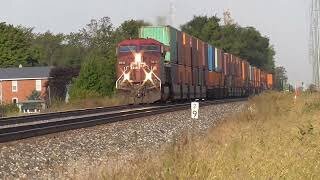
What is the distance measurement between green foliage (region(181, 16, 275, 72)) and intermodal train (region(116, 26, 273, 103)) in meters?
73.7

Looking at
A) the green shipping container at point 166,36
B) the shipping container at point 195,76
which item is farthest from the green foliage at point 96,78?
the green shipping container at point 166,36

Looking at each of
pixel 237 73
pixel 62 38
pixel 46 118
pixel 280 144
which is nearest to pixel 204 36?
pixel 62 38

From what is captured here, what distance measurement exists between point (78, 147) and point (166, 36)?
69.6 ft

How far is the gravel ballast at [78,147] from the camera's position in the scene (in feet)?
33.7

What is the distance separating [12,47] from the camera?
3743 inches

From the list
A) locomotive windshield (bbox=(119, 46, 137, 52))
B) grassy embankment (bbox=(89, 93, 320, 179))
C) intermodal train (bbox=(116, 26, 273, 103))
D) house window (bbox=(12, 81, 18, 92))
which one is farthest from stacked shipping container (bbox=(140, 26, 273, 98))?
house window (bbox=(12, 81, 18, 92))

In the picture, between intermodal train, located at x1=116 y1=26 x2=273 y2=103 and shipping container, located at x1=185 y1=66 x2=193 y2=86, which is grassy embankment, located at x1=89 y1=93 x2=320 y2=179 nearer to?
intermodal train, located at x1=116 y1=26 x2=273 y2=103

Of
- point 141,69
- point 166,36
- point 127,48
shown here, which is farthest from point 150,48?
point 166,36

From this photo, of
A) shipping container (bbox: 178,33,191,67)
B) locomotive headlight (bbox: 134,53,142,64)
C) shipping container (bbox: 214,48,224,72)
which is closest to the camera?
locomotive headlight (bbox: 134,53,142,64)

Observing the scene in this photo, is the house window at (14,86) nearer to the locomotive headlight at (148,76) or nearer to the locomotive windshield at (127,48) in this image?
the locomotive windshield at (127,48)

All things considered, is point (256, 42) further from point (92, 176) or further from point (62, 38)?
point (92, 176)

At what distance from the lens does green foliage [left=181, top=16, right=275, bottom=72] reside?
117938 millimetres

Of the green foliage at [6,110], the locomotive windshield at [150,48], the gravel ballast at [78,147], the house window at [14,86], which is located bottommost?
the green foliage at [6,110]

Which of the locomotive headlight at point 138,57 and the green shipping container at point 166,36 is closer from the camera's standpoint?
the locomotive headlight at point 138,57
